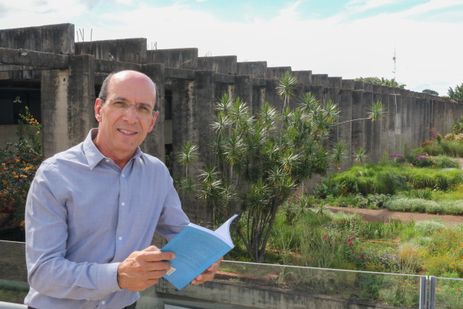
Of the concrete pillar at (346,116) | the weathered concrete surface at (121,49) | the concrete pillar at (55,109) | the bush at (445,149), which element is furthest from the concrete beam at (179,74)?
the bush at (445,149)

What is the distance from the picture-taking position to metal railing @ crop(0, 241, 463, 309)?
3.62 metres

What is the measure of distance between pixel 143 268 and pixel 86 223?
1.04ft

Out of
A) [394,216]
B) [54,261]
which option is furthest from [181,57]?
[54,261]

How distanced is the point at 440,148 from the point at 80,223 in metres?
27.9

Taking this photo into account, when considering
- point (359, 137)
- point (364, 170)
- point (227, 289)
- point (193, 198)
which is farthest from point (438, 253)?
point (359, 137)

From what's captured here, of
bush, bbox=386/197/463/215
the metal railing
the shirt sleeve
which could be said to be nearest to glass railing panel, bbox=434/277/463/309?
the metal railing

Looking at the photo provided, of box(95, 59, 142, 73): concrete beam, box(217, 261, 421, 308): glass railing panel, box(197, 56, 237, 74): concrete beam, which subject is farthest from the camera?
box(197, 56, 237, 74): concrete beam

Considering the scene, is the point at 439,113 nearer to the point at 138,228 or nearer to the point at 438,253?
the point at 438,253

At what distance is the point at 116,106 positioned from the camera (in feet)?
6.70

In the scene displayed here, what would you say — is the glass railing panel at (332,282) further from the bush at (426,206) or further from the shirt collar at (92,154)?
the bush at (426,206)

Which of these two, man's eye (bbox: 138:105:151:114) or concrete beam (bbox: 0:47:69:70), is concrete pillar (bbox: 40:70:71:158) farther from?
man's eye (bbox: 138:105:151:114)

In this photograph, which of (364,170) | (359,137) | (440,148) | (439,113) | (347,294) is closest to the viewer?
(347,294)

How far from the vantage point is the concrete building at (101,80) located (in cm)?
761

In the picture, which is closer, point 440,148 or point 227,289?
point 227,289
